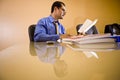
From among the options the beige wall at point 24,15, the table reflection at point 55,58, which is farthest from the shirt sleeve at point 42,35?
the beige wall at point 24,15

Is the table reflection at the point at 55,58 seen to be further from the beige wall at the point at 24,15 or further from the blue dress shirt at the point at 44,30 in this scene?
the beige wall at the point at 24,15

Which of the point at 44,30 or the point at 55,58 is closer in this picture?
the point at 55,58

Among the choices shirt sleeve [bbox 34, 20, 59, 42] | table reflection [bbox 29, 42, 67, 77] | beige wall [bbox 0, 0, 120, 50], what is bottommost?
table reflection [bbox 29, 42, 67, 77]

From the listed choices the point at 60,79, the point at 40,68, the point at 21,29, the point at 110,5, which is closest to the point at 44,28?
the point at 40,68

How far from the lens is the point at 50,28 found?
1820mm

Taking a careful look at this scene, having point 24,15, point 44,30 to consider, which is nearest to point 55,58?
point 44,30

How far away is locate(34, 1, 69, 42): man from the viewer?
1535mm

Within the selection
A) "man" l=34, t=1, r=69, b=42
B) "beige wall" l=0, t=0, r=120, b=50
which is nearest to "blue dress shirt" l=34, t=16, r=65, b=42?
"man" l=34, t=1, r=69, b=42

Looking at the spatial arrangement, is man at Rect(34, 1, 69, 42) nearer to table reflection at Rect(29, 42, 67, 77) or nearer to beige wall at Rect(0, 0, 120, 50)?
table reflection at Rect(29, 42, 67, 77)

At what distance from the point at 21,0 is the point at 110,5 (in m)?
1.80

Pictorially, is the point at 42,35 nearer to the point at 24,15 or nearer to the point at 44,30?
the point at 44,30

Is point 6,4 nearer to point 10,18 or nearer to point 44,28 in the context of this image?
point 10,18

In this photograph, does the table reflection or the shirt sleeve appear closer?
the table reflection

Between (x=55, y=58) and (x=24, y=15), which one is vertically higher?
(x=24, y=15)
